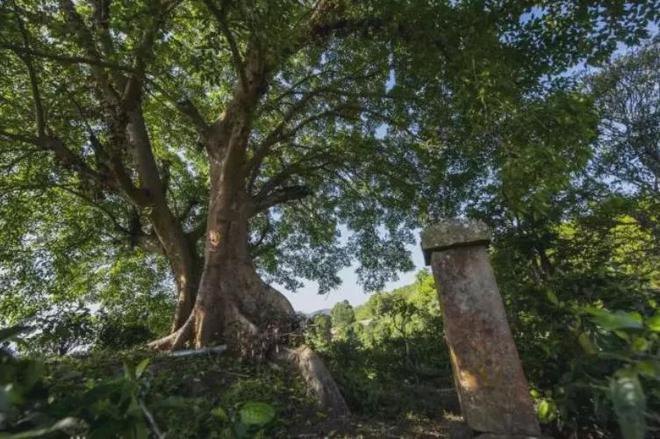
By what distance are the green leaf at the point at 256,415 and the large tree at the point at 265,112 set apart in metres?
2.86

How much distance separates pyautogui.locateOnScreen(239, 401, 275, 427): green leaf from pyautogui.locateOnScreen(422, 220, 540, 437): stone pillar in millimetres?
1639

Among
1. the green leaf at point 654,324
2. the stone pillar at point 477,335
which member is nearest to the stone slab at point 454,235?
the stone pillar at point 477,335

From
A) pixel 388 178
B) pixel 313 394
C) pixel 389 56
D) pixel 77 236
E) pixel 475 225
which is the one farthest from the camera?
pixel 77 236

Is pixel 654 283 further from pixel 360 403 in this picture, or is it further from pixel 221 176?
pixel 221 176

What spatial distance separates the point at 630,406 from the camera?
921mm

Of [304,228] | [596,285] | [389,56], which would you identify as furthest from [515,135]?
Result: [304,228]

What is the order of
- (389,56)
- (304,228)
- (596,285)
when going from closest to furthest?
1. (596,285)
2. (389,56)
3. (304,228)

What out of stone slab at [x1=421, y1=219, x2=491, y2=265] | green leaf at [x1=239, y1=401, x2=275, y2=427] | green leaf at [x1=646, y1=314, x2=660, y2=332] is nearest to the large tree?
stone slab at [x1=421, y1=219, x2=491, y2=265]

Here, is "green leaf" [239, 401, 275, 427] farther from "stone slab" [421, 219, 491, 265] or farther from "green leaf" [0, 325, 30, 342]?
"stone slab" [421, 219, 491, 265]

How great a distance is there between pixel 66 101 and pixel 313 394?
5739 millimetres

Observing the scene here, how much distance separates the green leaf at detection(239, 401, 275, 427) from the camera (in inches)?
39.1

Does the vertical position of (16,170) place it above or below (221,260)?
above

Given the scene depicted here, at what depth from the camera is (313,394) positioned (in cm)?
397

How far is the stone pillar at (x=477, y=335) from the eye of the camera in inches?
83.2
